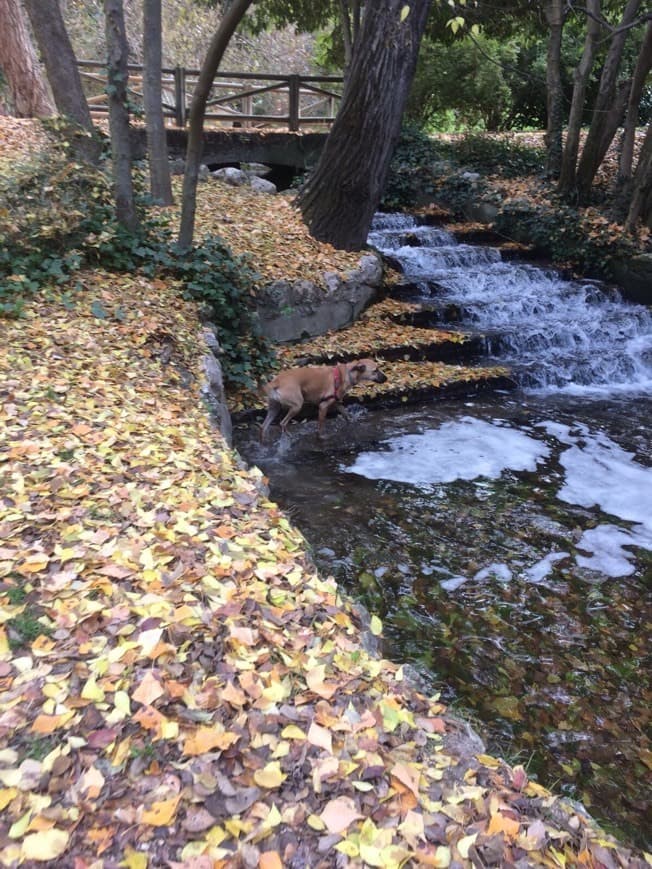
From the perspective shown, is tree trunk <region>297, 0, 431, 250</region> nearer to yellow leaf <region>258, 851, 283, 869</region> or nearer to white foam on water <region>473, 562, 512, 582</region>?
white foam on water <region>473, 562, 512, 582</region>

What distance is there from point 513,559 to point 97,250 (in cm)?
604

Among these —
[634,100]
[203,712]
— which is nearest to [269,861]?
[203,712]

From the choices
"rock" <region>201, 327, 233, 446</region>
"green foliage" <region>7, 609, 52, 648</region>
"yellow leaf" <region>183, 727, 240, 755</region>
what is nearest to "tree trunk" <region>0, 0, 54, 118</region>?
"rock" <region>201, 327, 233, 446</region>

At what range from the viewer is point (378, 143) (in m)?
9.97

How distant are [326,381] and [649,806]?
487cm

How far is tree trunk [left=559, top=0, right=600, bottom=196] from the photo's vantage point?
42.6 feet

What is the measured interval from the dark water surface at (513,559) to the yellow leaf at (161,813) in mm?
2027

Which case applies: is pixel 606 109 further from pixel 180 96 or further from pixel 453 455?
pixel 453 455

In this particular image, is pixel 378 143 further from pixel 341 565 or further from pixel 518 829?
pixel 518 829

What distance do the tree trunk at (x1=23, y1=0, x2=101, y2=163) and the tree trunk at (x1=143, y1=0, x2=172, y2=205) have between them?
1152 millimetres

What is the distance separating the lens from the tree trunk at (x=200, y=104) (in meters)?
5.96

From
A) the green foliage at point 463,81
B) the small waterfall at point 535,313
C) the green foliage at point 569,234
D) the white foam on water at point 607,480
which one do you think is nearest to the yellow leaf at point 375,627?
the white foam on water at point 607,480

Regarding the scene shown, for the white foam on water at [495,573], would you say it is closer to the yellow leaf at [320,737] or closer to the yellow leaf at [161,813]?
the yellow leaf at [320,737]

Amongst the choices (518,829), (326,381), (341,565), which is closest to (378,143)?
(326,381)
